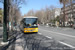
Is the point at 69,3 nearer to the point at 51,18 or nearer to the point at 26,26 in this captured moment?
the point at 26,26

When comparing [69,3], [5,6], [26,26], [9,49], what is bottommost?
[9,49]

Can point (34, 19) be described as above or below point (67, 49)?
above

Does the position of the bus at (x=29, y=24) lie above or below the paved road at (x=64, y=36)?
above

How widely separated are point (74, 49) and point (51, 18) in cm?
7305

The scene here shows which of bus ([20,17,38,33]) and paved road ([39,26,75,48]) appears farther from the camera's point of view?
bus ([20,17,38,33])

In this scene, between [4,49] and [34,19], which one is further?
[34,19]

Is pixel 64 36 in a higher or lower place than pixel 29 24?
lower

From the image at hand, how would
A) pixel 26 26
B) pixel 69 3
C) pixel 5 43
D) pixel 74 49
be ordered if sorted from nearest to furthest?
pixel 74 49
pixel 5 43
pixel 26 26
pixel 69 3

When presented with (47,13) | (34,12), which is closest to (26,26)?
(47,13)

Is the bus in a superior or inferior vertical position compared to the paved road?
superior

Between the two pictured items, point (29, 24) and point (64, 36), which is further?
point (29, 24)

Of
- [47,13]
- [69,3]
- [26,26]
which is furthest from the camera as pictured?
[47,13]

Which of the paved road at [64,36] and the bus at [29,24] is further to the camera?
the bus at [29,24]

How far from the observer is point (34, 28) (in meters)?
19.6
